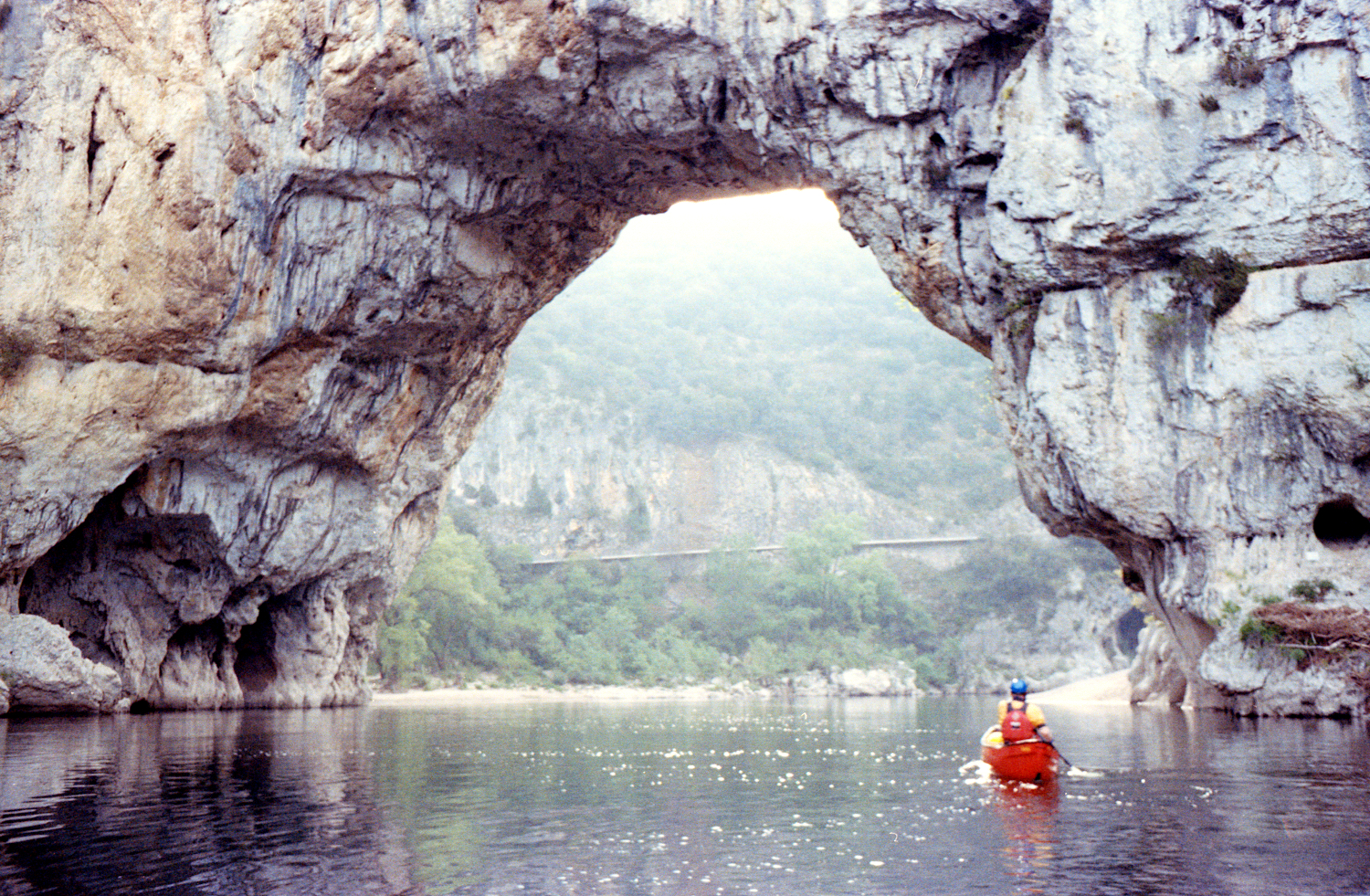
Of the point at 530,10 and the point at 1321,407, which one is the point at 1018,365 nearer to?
the point at 1321,407

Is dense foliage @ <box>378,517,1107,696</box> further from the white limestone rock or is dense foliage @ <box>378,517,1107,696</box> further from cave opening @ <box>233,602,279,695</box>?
the white limestone rock

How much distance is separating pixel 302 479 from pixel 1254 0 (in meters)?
23.5

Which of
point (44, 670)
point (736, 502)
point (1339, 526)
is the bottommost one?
point (44, 670)

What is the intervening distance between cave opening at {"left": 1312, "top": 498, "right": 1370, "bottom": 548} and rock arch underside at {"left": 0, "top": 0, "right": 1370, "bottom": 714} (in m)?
0.06

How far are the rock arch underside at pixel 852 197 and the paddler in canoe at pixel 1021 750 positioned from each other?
7.49 m

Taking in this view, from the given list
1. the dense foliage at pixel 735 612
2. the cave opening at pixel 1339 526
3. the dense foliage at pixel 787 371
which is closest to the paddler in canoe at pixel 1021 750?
the cave opening at pixel 1339 526

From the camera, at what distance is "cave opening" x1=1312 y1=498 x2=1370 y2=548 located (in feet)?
72.8

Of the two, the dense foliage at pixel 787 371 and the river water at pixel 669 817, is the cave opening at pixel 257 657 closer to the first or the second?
the river water at pixel 669 817

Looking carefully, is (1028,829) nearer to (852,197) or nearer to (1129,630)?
(852,197)

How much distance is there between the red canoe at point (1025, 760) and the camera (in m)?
14.7

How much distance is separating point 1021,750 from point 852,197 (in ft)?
38.1

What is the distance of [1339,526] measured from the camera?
22.8 metres

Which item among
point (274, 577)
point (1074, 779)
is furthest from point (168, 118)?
point (1074, 779)

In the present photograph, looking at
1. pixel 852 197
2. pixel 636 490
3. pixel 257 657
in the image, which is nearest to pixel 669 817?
pixel 852 197
